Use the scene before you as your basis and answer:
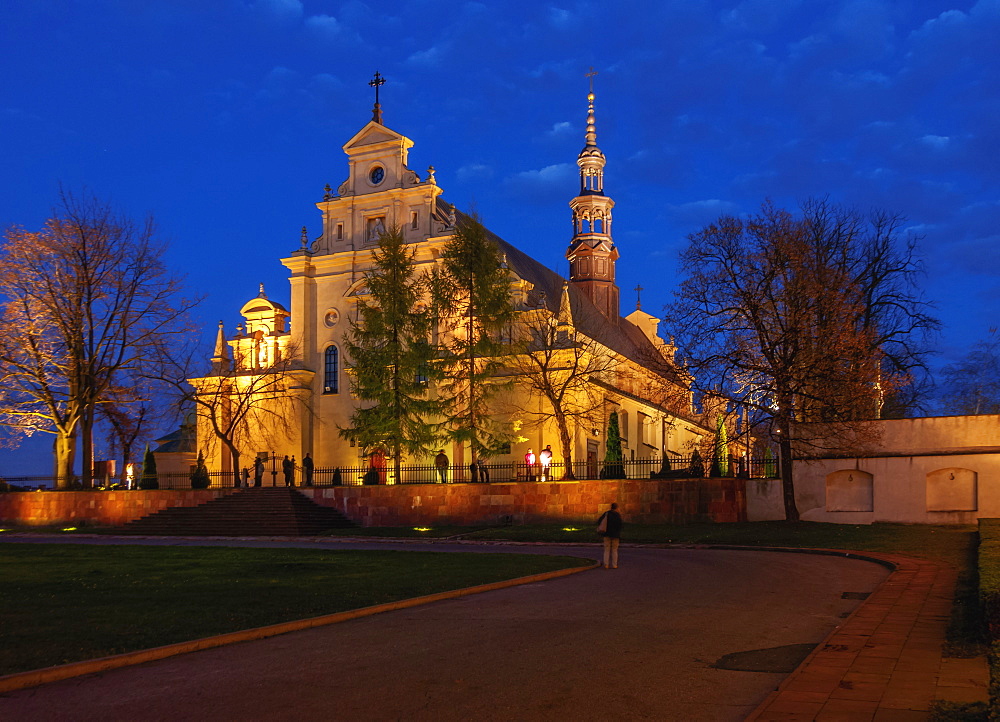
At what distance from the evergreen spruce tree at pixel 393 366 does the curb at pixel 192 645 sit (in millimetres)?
25944

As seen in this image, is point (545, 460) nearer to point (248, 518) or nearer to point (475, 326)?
point (475, 326)

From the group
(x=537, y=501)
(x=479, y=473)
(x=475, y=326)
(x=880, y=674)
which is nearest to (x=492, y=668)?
(x=880, y=674)

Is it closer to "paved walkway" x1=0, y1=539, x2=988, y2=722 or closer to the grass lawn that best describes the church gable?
the grass lawn

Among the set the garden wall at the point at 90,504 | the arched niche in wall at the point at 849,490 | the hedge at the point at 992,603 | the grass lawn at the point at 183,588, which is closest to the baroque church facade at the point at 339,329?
the garden wall at the point at 90,504

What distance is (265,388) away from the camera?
162 feet

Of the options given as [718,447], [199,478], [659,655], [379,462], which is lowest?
[659,655]

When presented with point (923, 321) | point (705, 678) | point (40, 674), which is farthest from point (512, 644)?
point (923, 321)

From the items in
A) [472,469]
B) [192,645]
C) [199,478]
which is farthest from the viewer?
[199,478]

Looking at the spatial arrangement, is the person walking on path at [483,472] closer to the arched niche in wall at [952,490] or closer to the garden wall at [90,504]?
the garden wall at [90,504]

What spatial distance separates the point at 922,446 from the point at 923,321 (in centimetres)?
1094

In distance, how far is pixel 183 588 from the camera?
48.5 ft

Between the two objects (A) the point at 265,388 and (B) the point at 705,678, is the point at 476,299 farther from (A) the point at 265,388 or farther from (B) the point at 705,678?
(B) the point at 705,678

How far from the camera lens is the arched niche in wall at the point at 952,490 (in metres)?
30.9

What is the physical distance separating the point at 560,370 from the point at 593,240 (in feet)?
74.1
